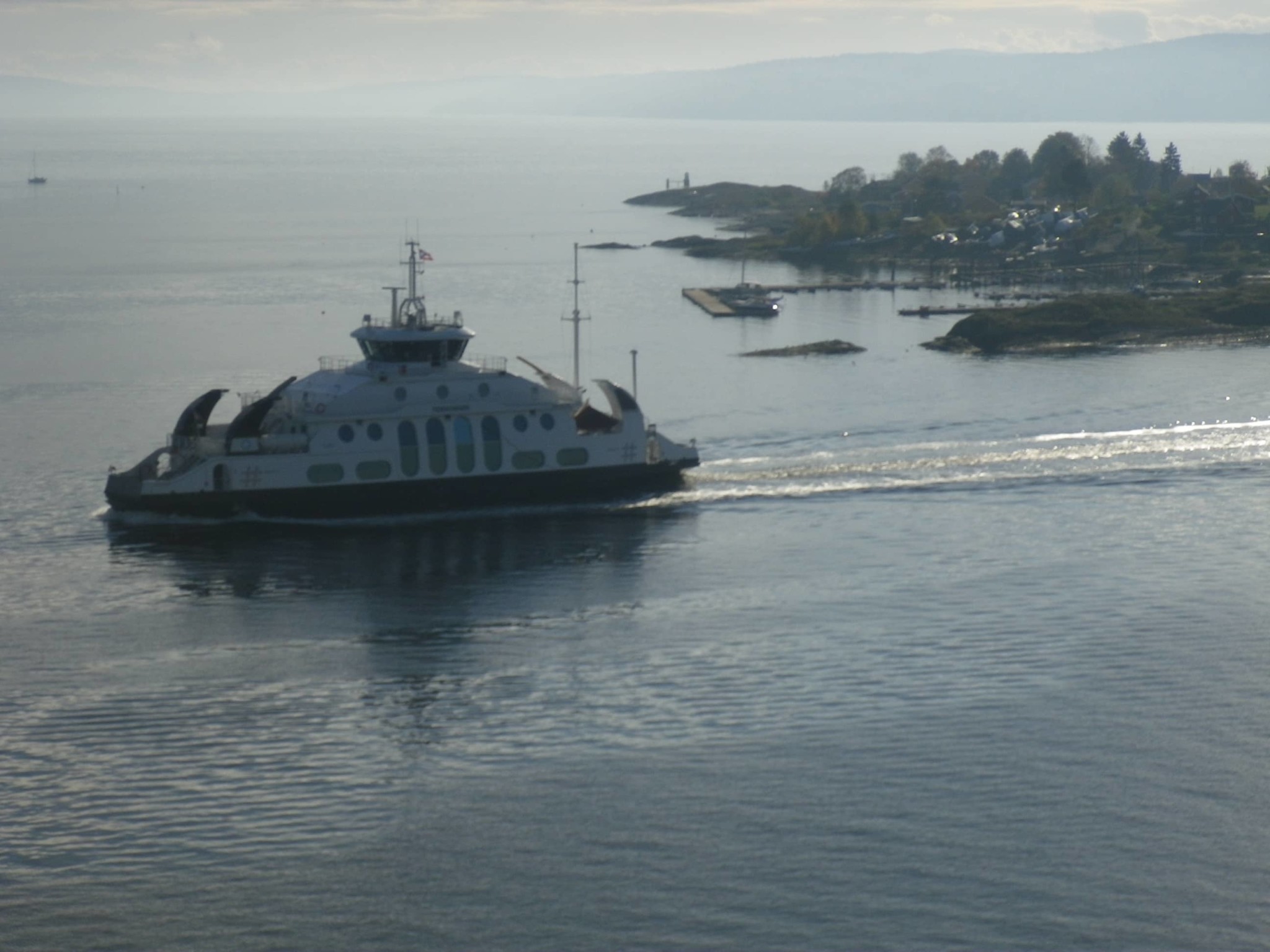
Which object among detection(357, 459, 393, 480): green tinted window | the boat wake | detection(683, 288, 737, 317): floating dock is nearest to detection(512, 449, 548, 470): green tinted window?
the boat wake

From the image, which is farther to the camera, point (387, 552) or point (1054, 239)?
point (1054, 239)

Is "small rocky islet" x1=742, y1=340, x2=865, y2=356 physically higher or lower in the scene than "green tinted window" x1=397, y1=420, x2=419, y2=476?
higher

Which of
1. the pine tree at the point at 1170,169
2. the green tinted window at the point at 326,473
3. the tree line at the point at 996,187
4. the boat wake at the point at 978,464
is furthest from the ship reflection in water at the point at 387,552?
the pine tree at the point at 1170,169

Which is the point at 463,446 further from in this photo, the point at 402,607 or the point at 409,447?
the point at 402,607

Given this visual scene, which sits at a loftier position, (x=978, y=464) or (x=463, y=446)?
(x=463, y=446)

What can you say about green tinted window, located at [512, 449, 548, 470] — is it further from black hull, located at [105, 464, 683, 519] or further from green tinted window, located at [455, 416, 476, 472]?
green tinted window, located at [455, 416, 476, 472]

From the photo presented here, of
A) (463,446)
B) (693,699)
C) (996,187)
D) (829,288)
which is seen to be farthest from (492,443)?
(996,187)
